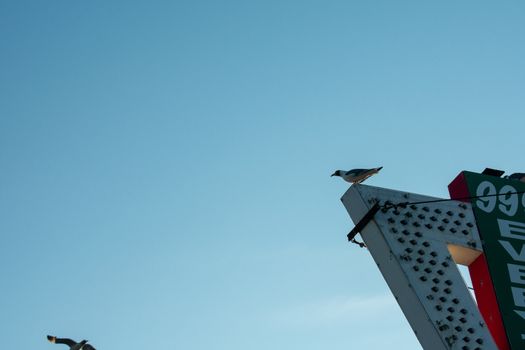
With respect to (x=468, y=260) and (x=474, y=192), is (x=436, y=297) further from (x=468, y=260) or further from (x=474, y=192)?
(x=474, y=192)

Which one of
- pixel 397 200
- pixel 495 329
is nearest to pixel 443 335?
pixel 495 329

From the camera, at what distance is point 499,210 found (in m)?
16.6

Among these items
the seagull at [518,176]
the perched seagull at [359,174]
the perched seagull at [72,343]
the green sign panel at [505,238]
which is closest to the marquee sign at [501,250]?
the green sign panel at [505,238]

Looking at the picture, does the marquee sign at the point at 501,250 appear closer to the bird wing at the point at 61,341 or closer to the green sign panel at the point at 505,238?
the green sign panel at the point at 505,238

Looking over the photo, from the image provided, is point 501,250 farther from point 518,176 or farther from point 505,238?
point 518,176

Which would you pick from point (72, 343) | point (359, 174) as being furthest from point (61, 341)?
point (359, 174)

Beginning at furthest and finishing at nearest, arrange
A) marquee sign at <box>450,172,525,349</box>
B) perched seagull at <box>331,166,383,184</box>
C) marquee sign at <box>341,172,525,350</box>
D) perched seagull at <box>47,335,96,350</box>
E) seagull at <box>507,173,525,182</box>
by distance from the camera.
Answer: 1. seagull at <box>507,173,525,182</box>
2. perched seagull at <box>331,166,383,184</box>
3. marquee sign at <box>450,172,525,349</box>
4. marquee sign at <box>341,172,525,350</box>
5. perched seagull at <box>47,335,96,350</box>

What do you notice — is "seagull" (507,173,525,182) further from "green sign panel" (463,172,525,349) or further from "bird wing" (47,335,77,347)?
"bird wing" (47,335,77,347)

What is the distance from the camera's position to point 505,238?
16.2 metres

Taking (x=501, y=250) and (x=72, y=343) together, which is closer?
(x=72, y=343)

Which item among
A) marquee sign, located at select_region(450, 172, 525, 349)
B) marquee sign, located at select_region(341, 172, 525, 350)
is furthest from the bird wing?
marquee sign, located at select_region(450, 172, 525, 349)

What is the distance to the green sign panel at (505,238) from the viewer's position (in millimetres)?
15234

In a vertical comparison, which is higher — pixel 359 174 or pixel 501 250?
pixel 359 174

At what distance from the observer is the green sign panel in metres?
15.2
